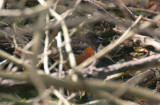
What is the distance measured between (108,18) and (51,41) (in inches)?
14.9

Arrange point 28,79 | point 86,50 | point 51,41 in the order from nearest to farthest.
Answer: point 28,79, point 51,41, point 86,50

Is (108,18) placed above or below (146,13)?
below

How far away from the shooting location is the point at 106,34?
1676mm

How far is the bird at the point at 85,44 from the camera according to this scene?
4.93ft

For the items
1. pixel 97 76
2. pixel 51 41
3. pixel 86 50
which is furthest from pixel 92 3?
pixel 97 76

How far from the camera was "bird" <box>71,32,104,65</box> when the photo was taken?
1.50m

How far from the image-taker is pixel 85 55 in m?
1.50

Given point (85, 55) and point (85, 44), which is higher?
point (85, 44)

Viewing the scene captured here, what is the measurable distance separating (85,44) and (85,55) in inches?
4.7

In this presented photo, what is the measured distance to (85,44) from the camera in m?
1.59

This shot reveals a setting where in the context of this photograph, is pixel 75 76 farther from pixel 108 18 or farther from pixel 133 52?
pixel 133 52

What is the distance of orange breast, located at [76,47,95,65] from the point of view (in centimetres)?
148

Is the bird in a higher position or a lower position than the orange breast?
higher

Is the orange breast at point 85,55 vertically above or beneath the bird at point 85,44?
beneath
